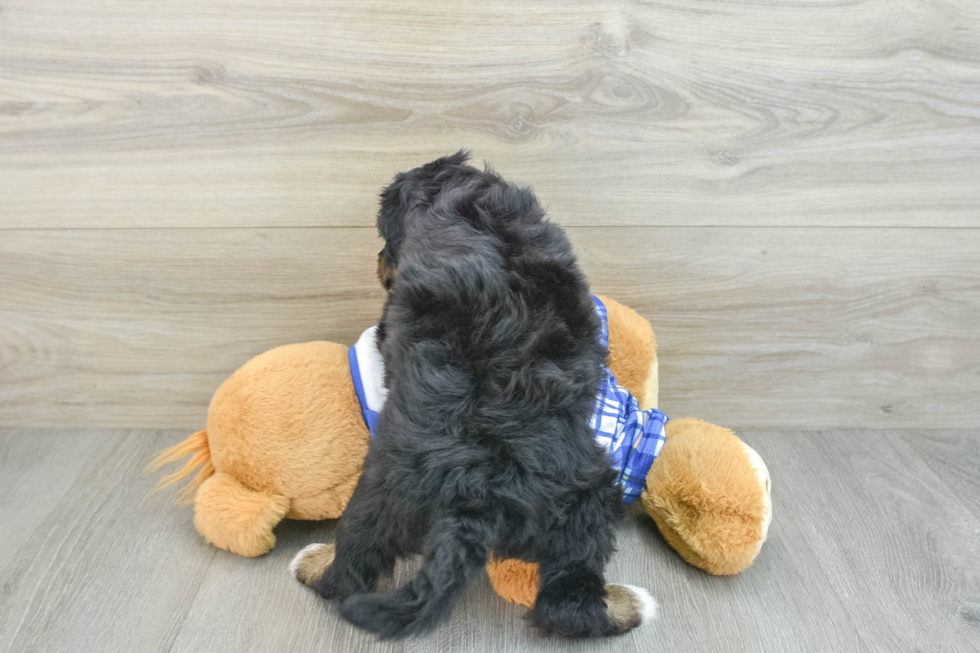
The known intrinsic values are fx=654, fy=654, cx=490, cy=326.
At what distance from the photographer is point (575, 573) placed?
28.1 inches

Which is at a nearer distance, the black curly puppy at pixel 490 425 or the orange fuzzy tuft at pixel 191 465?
the black curly puppy at pixel 490 425

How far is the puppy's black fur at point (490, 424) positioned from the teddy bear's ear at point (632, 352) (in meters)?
0.25

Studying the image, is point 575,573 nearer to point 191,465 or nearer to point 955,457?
point 191,465

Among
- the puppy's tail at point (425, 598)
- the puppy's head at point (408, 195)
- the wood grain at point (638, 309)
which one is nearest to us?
the puppy's tail at point (425, 598)

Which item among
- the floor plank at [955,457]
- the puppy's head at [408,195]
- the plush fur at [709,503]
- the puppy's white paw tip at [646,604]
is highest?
the puppy's head at [408,195]

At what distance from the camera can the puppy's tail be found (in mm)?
610

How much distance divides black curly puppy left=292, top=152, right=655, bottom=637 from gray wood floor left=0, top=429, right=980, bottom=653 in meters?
0.12

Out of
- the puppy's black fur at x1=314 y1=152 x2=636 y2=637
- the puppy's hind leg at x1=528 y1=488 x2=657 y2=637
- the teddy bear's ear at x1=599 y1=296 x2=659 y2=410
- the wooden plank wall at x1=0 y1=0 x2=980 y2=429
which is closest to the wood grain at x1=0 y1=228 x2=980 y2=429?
the wooden plank wall at x1=0 y1=0 x2=980 y2=429

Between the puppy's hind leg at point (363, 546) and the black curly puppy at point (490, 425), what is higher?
the black curly puppy at point (490, 425)

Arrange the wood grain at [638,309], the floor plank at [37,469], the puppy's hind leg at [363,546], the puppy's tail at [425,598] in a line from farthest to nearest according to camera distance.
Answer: the wood grain at [638,309] < the floor plank at [37,469] < the puppy's hind leg at [363,546] < the puppy's tail at [425,598]

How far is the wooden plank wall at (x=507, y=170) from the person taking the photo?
994mm

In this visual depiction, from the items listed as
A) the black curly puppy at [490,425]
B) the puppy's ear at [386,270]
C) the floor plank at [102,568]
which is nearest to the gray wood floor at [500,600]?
the floor plank at [102,568]

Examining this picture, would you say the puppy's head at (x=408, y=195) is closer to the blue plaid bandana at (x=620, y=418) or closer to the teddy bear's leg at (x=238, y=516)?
the blue plaid bandana at (x=620, y=418)

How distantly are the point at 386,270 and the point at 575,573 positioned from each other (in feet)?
1.53
